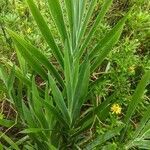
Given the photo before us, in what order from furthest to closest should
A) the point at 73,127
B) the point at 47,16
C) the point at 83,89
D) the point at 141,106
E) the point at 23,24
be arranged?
the point at 47,16 < the point at 23,24 < the point at 141,106 < the point at 73,127 < the point at 83,89

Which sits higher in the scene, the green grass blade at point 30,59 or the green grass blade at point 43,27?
the green grass blade at point 43,27

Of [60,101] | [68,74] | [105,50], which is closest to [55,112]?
[60,101]

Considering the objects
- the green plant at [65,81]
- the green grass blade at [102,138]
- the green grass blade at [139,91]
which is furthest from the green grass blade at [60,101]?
the green grass blade at [139,91]

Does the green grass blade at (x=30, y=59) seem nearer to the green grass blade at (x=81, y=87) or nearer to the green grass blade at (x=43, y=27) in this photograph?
the green grass blade at (x=43, y=27)

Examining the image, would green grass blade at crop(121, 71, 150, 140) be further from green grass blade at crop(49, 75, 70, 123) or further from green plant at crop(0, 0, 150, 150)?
green grass blade at crop(49, 75, 70, 123)

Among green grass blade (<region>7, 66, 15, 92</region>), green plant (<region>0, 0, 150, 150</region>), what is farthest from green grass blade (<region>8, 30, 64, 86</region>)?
green grass blade (<region>7, 66, 15, 92</region>)

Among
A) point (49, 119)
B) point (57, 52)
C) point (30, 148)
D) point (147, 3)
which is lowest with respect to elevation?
point (30, 148)

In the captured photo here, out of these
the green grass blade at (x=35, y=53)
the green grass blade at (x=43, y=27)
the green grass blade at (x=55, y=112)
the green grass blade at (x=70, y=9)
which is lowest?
the green grass blade at (x=55, y=112)

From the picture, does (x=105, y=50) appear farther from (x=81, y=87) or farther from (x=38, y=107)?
(x=38, y=107)

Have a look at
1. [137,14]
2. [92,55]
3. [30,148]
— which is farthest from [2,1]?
[30,148]

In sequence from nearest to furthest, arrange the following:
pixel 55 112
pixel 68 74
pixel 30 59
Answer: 1. pixel 68 74
2. pixel 55 112
3. pixel 30 59

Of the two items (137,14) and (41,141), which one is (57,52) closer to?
(41,141)
